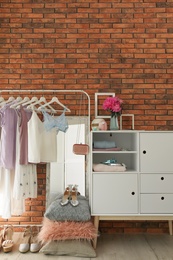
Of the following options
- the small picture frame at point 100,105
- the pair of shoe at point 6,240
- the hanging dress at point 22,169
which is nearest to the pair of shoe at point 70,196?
the hanging dress at point 22,169

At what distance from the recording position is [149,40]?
403 cm

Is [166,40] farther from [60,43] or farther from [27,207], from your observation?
[27,207]

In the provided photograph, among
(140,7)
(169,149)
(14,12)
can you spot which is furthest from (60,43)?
(169,149)

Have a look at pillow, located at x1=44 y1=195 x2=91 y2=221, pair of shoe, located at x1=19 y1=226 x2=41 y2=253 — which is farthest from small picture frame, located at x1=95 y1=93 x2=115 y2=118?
pair of shoe, located at x1=19 y1=226 x2=41 y2=253

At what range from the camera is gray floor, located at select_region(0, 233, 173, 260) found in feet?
10.2

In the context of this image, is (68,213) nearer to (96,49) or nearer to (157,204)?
(157,204)

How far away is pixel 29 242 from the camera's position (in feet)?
11.1

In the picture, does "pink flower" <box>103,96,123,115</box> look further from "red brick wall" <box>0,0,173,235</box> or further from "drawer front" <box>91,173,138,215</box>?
"drawer front" <box>91,173,138,215</box>

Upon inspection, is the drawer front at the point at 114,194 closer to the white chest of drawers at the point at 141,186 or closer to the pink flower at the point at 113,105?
the white chest of drawers at the point at 141,186

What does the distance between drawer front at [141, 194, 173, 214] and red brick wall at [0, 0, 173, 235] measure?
1.02 meters

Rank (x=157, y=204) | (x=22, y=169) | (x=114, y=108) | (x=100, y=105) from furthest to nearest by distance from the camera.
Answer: (x=100, y=105) < (x=114, y=108) < (x=22, y=169) < (x=157, y=204)

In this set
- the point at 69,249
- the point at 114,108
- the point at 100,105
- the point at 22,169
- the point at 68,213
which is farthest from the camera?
the point at 100,105

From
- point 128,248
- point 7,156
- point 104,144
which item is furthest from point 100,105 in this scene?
point 128,248

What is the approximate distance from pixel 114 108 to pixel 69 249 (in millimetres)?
1652
